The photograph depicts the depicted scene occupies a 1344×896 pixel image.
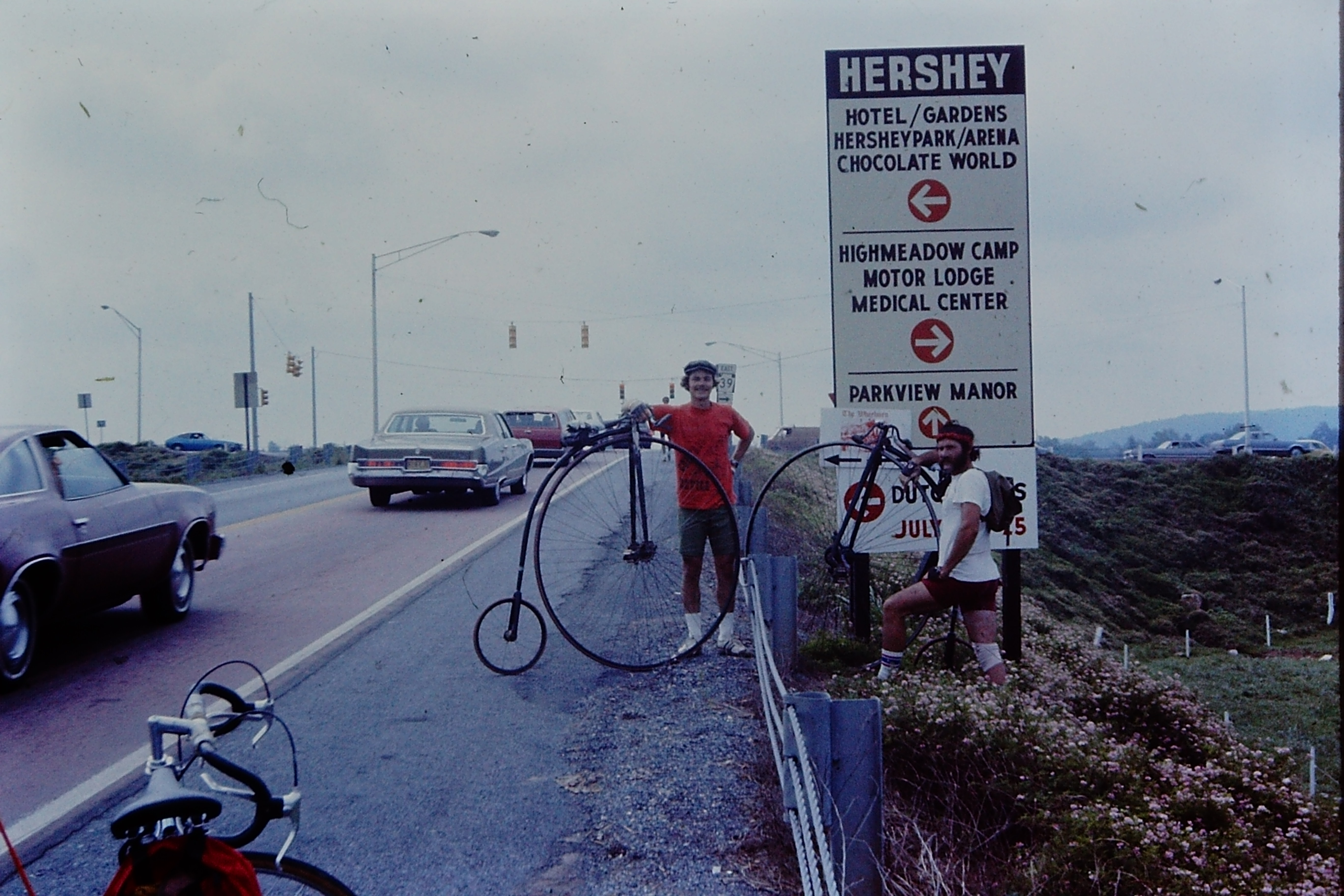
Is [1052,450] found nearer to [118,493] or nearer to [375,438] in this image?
[375,438]

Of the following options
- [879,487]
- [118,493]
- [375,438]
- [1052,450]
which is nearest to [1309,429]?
[879,487]

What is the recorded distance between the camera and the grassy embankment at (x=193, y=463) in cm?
2795

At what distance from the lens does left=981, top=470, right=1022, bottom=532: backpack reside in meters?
7.05

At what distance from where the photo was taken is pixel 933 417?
8672mm

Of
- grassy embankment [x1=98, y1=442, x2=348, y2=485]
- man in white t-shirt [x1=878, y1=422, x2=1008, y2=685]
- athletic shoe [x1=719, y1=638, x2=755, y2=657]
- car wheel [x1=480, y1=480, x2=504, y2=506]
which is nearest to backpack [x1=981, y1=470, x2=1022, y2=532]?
man in white t-shirt [x1=878, y1=422, x2=1008, y2=685]

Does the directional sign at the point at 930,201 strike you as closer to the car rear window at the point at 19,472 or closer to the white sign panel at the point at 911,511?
the white sign panel at the point at 911,511

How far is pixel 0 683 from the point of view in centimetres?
657

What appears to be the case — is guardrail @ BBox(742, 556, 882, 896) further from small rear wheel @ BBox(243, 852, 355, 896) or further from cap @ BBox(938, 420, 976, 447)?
cap @ BBox(938, 420, 976, 447)

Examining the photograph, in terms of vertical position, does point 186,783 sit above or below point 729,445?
below

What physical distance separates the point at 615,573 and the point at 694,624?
401 cm

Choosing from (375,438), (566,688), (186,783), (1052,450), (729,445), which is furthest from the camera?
(1052,450)

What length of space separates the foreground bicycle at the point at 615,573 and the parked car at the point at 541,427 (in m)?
17.6

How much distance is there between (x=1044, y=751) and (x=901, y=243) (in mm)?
4214

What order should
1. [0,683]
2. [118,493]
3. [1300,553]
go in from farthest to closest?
[1300,553], [118,493], [0,683]
